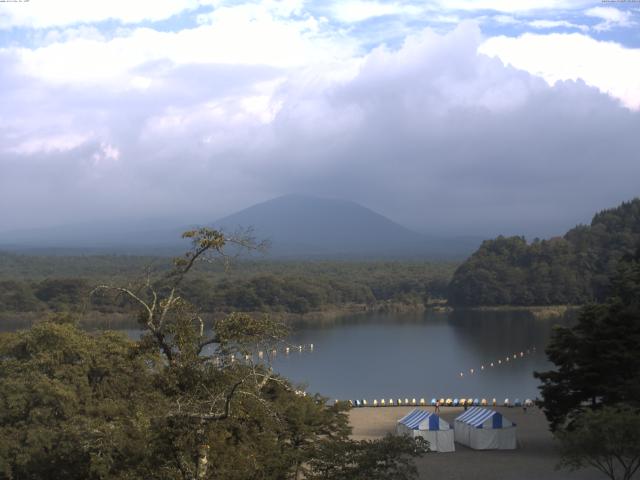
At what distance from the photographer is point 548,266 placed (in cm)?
5725

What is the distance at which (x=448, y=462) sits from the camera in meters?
14.2

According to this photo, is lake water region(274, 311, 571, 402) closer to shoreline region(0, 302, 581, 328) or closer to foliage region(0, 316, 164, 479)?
shoreline region(0, 302, 581, 328)

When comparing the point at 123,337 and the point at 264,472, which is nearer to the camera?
the point at 264,472

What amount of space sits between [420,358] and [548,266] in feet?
89.5

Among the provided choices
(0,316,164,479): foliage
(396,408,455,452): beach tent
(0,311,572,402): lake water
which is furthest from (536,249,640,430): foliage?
(0,316,164,479): foliage

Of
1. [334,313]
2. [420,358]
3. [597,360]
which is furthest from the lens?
[334,313]

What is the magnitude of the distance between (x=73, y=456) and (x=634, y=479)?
7771 millimetres

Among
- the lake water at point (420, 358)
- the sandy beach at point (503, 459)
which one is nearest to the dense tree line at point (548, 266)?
the lake water at point (420, 358)

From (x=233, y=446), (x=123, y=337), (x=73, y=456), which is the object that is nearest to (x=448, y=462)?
(x=123, y=337)

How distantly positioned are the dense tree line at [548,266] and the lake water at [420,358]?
709 centimetres

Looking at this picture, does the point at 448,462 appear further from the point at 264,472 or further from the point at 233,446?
the point at 233,446

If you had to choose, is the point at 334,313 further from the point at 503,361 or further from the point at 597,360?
the point at 597,360

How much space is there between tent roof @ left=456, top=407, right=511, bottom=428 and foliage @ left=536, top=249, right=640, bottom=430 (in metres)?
0.98

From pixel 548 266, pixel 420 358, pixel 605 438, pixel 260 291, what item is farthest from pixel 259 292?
pixel 605 438
